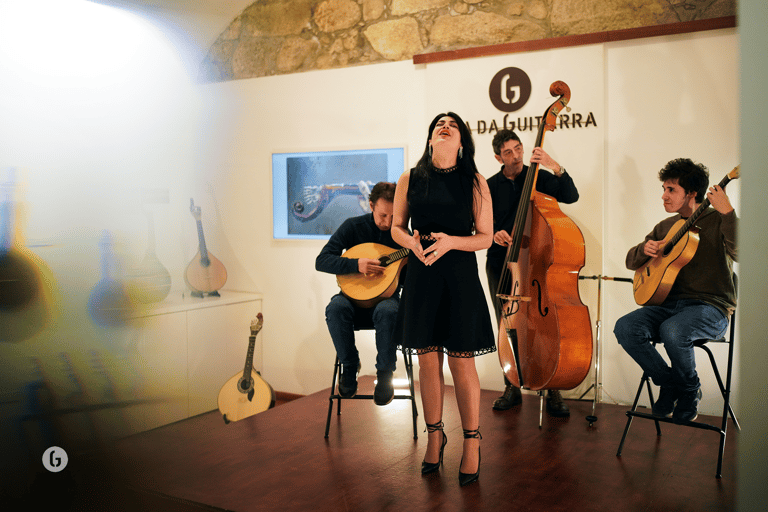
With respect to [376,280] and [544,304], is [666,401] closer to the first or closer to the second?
[544,304]

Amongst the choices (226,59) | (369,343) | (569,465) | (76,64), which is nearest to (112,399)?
(76,64)

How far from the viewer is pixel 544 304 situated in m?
2.73

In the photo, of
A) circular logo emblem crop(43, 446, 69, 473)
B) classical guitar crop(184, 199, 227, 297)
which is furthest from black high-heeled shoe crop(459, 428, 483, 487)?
classical guitar crop(184, 199, 227, 297)

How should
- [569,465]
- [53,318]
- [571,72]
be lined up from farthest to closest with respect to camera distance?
[571,72] → [569,465] → [53,318]

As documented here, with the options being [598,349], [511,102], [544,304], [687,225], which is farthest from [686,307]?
[511,102]

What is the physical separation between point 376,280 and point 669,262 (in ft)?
4.41

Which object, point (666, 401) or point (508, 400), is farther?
point (508, 400)

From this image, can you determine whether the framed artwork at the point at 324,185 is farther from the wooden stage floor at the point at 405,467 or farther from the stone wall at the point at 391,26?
the wooden stage floor at the point at 405,467

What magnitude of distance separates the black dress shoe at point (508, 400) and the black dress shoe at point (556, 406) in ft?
0.65

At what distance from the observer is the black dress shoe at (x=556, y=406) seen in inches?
131

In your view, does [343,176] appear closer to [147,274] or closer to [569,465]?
[147,274]

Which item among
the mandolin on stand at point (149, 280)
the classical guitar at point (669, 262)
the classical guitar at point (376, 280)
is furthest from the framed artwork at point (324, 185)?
the classical guitar at point (669, 262)

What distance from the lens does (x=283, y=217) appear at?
182 inches

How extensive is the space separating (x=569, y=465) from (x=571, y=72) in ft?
7.45
